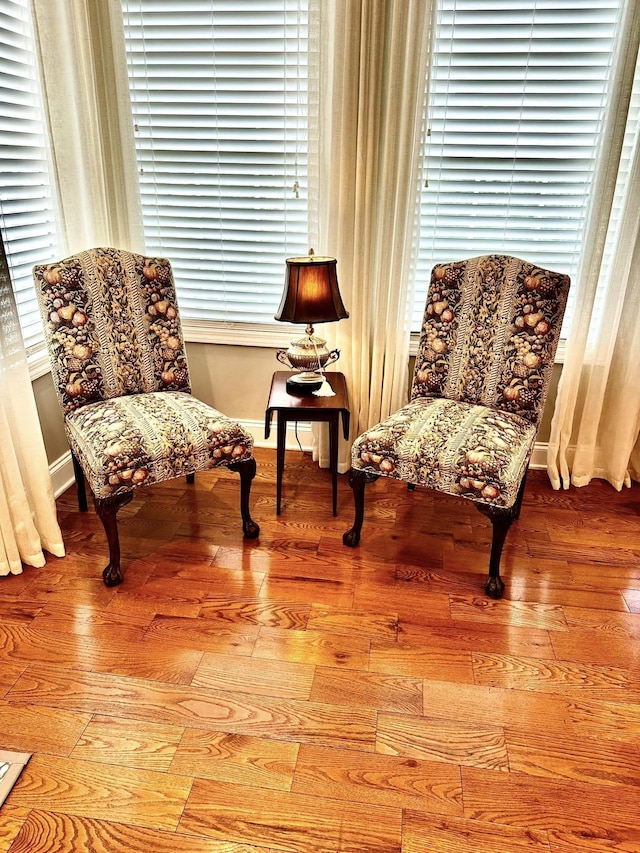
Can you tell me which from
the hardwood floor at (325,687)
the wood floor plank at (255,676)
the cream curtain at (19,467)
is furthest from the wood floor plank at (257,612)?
the cream curtain at (19,467)

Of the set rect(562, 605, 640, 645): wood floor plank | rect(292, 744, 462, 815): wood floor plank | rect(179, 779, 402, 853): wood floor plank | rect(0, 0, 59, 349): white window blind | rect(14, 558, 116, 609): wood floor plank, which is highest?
rect(0, 0, 59, 349): white window blind

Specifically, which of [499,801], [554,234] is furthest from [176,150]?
[499,801]

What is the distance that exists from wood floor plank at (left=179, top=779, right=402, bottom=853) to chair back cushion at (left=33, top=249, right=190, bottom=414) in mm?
1549

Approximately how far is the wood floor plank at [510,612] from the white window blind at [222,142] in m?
1.68

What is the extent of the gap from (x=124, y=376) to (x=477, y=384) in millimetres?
1450

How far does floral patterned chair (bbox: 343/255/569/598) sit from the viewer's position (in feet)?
7.32

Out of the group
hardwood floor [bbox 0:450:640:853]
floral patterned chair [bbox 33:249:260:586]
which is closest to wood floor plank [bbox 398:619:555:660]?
hardwood floor [bbox 0:450:640:853]

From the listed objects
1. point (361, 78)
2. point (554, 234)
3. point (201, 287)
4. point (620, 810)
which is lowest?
point (620, 810)

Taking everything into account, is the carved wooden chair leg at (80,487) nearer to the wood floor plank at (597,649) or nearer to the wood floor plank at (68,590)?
the wood floor plank at (68,590)

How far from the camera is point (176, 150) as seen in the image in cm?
291

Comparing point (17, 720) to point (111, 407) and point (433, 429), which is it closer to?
point (111, 407)

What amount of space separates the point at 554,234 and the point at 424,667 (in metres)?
1.95

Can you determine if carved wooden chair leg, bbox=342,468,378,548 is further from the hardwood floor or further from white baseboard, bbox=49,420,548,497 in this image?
white baseboard, bbox=49,420,548,497

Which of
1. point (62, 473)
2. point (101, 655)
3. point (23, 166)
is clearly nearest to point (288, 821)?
point (101, 655)
